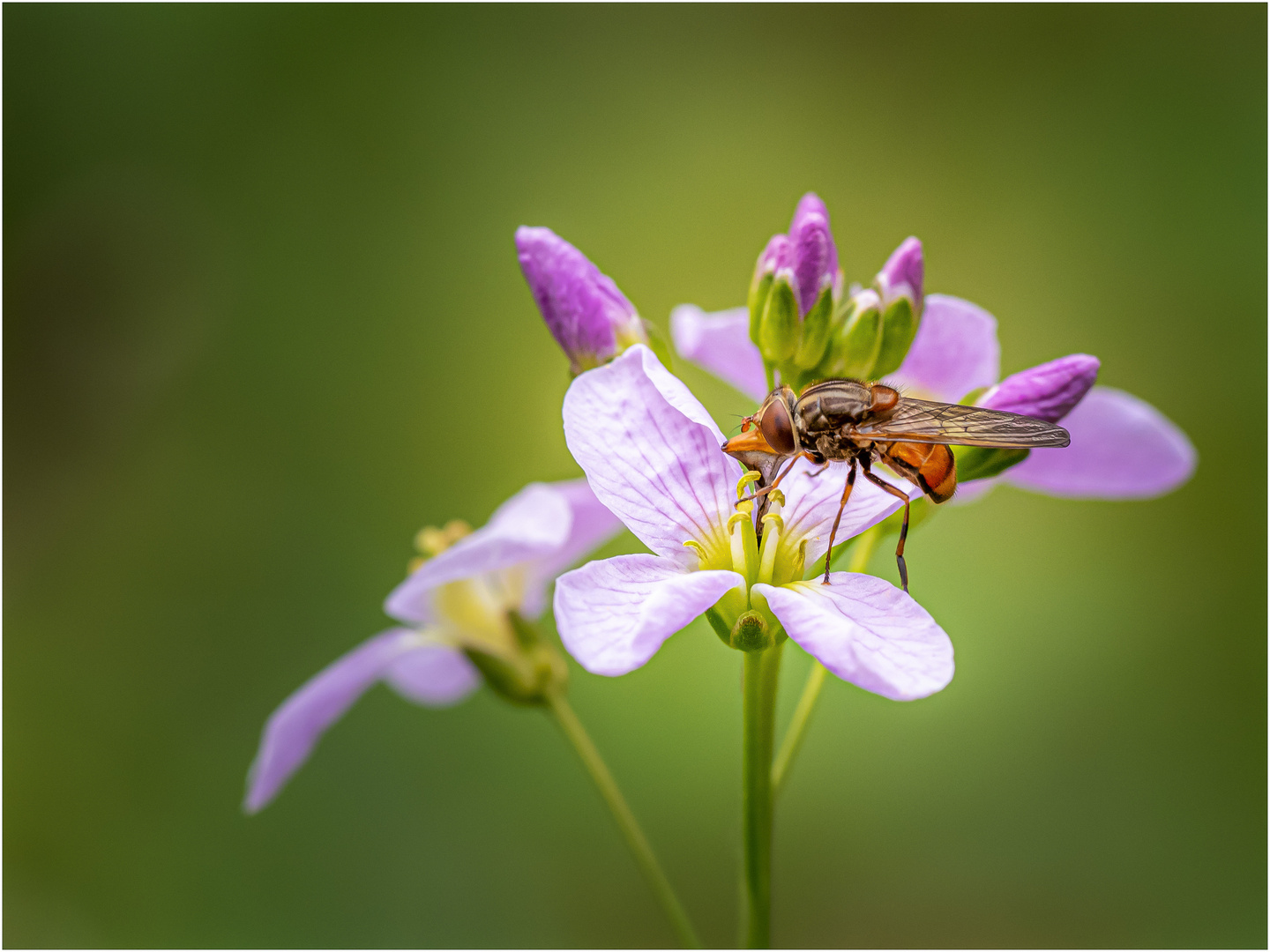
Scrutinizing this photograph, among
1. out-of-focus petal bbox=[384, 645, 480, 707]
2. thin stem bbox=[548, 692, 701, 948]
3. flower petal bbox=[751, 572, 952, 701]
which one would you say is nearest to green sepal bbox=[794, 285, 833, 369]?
flower petal bbox=[751, 572, 952, 701]

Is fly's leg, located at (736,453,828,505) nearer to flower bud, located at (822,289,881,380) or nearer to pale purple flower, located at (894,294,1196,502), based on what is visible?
flower bud, located at (822,289,881,380)

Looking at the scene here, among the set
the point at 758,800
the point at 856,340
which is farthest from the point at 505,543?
the point at 856,340

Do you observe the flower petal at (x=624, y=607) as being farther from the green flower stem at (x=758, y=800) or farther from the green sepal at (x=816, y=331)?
the green sepal at (x=816, y=331)

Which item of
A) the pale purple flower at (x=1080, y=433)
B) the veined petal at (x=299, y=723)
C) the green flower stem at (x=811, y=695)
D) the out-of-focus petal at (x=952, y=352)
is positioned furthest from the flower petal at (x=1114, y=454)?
the veined petal at (x=299, y=723)

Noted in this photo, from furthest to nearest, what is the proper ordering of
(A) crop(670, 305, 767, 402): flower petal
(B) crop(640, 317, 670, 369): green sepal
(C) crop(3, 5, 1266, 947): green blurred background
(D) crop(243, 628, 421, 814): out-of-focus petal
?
(C) crop(3, 5, 1266, 947): green blurred background < (A) crop(670, 305, 767, 402): flower petal < (D) crop(243, 628, 421, 814): out-of-focus petal < (B) crop(640, 317, 670, 369): green sepal

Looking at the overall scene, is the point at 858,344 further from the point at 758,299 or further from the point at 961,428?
the point at 961,428

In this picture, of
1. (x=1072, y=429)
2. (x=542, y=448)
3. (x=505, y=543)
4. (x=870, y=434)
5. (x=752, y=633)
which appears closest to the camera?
(x=752, y=633)
